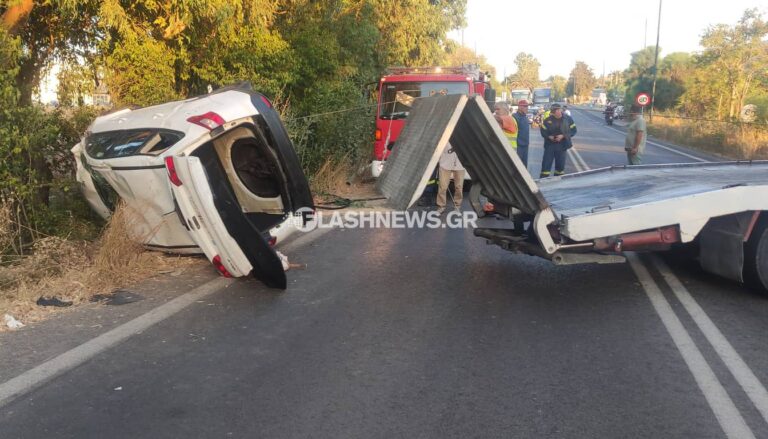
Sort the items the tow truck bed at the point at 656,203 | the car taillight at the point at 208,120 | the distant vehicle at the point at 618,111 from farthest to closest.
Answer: the distant vehicle at the point at 618,111
the car taillight at the point at 208,120
the tow truck bed at the point at 656,203

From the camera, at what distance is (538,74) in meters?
150

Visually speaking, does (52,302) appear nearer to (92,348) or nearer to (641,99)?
(92,348)

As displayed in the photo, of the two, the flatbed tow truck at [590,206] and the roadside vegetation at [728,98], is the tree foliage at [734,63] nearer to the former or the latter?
the roadside vegetation at [728,98]

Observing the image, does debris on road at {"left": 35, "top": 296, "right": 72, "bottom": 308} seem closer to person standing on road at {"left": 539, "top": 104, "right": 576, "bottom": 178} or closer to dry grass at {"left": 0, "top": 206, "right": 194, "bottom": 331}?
dry grass at {"left": 0, "top": 206, "right": 194, "bottom": 331}

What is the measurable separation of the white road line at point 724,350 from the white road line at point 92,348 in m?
4.18

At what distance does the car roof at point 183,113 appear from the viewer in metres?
6.30

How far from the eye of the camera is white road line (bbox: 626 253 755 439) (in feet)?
11.5

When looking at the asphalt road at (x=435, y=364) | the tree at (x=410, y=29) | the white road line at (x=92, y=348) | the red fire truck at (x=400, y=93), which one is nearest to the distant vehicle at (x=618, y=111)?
the tree at (x=410, y=29)

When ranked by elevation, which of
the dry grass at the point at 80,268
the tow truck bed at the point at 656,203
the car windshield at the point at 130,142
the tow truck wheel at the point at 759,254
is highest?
the car windshield at the point at 130,142

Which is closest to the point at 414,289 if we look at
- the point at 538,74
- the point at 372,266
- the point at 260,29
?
the point at 372,266

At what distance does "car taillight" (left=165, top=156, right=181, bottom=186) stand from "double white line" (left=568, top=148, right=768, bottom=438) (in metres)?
4.07

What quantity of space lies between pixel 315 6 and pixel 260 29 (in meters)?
2.68

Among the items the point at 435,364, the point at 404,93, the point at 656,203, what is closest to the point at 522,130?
the point at 404,93

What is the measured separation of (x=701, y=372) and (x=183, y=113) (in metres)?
5.04
